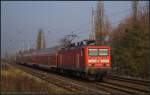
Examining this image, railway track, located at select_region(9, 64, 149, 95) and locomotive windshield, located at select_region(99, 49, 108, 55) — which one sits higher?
locomotive windshield, located at select_region(99, 49, 108, 55)

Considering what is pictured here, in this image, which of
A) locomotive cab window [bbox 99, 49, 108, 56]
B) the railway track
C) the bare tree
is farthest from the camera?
the bare tree

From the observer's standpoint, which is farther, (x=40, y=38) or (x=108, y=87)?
(x=40, y=38)

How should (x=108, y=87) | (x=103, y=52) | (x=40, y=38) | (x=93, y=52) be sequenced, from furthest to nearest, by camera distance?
(x=40, y=38)
(x=103, y=52)
(x=93, y=52)
(x=108, y=87)

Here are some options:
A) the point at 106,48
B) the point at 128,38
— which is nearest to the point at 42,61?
the point at 128,38

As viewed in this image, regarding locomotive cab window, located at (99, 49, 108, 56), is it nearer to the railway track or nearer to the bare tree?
the railway track

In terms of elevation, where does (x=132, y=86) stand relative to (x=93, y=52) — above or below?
below

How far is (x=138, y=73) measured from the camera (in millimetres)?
33594

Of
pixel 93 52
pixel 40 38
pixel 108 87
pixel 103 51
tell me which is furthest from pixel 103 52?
pixel 40 38

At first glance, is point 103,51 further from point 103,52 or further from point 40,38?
point 40,38

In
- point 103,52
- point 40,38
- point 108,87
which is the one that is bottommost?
point 108,87

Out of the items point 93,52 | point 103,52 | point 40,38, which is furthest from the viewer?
point 40,38

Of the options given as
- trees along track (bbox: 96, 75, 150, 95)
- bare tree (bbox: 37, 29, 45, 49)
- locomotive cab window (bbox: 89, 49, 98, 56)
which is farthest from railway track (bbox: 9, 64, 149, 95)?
bare tree (bbox: 37, 29, 45, 49)

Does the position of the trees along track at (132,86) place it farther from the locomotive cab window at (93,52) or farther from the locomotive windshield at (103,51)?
the locomotive windshield at (103,51)

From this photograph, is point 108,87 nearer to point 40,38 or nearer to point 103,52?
point 103,52
